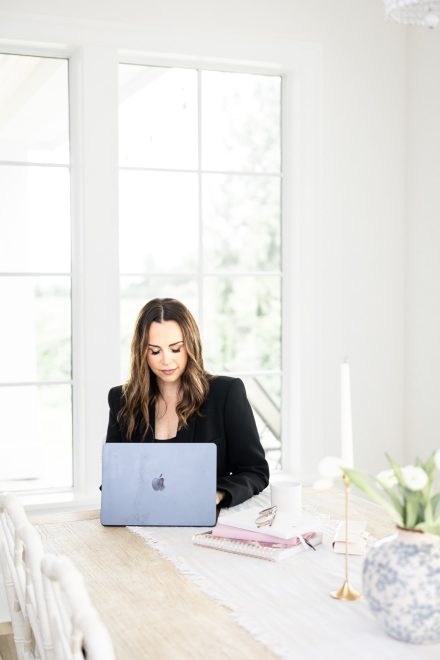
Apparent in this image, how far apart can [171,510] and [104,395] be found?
127cm

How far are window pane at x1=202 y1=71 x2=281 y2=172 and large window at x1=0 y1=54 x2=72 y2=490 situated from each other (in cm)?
58

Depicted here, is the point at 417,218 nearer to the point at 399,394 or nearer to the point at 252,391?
the point at 399,394

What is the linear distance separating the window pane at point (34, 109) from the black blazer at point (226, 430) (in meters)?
1.16

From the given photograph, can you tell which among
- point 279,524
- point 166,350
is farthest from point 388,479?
point 166,350

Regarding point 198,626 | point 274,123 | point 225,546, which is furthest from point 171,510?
Answer: point 274,123

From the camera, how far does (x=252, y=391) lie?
3.50m

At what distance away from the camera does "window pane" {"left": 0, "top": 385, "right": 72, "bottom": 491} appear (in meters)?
3.16

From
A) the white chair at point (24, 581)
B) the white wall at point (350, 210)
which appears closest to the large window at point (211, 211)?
the white wall at point (350, 210)

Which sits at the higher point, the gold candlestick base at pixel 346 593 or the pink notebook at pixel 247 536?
the pink notebook at pixel 247 536

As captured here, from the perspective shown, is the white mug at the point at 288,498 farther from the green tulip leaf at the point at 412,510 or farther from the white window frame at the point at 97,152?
the white window frame at the point at 97,152

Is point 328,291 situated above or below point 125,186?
below

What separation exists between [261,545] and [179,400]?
28.3 inches

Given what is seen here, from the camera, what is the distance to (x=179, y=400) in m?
2.43

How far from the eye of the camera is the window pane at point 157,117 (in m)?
3.25
